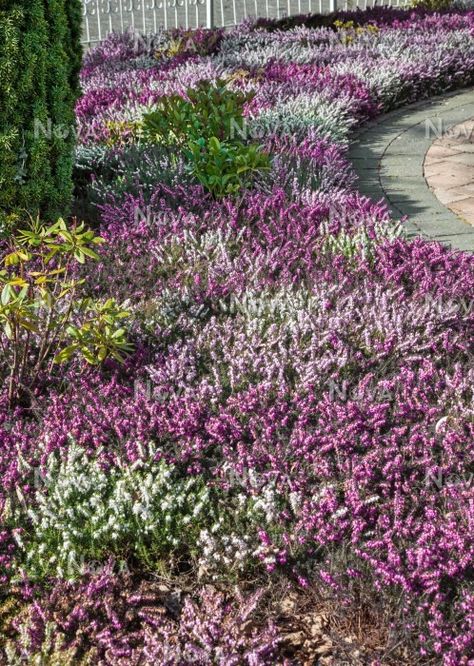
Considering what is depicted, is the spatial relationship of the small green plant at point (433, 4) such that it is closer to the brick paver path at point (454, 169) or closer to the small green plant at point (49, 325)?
the brick paver path at point (454, 169)

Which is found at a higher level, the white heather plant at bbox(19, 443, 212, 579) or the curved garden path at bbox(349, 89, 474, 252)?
the curved garden path at bbox(349, 89, 474, 252)

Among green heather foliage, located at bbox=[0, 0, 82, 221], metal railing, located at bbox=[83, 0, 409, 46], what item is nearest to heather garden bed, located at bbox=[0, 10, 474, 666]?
green heather foliage, located at bbox=[0, 0, 82, 221]

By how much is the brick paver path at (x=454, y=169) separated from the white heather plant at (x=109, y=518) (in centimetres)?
363

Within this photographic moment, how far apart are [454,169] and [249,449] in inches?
177

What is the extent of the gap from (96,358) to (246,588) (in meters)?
1.36

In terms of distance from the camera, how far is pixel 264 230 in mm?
5328

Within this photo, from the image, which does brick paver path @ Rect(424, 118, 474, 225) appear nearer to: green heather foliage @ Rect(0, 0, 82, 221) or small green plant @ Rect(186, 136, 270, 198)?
small green plant @ Rect(186, 136, 270, 198)

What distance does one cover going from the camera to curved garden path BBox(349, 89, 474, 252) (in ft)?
19.7

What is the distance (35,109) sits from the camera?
5.15 meters

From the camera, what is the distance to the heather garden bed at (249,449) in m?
2.85

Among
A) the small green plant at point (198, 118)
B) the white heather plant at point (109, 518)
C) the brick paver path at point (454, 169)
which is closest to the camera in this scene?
the white heather plant at point (109, 518)

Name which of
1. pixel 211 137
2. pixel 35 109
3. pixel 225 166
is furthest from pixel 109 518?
pixel 211 137

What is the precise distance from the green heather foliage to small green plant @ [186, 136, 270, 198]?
101cm

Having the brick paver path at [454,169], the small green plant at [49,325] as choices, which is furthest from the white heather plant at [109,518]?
the brick paver path at [454,169]
